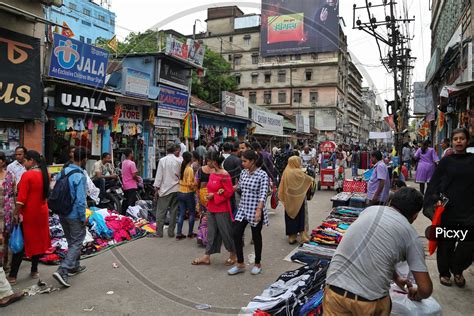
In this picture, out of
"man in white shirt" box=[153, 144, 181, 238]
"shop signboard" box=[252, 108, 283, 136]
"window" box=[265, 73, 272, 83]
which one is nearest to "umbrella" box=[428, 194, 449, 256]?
"man in white shirt" box=[153, 144, 181, 238]

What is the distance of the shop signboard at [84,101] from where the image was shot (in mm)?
8125

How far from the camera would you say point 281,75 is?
153 feet

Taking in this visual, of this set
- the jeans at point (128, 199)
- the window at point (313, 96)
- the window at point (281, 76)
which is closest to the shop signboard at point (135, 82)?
the jeans at point (128, 199)

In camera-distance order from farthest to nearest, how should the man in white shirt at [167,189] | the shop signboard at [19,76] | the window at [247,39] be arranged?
the window at [247,39]
the shop signboard at [19,76]
the man in white shirt at [167,189]

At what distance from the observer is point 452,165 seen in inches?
147

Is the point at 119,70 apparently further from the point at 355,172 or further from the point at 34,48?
the point at 355,172

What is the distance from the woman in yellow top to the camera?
6176 millimetres

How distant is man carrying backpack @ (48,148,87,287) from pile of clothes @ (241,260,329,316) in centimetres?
216

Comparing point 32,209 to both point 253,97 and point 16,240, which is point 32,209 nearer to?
point 16,240

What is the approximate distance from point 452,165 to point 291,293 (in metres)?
2.18

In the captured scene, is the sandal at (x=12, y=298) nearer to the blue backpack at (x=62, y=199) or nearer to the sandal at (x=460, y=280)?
the blue backpack at (x=62, y=199)

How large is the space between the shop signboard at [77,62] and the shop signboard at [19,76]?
37 centimetres

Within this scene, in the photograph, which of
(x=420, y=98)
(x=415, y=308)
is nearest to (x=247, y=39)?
(x=420, y=98)

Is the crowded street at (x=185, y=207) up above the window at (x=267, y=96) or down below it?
below
